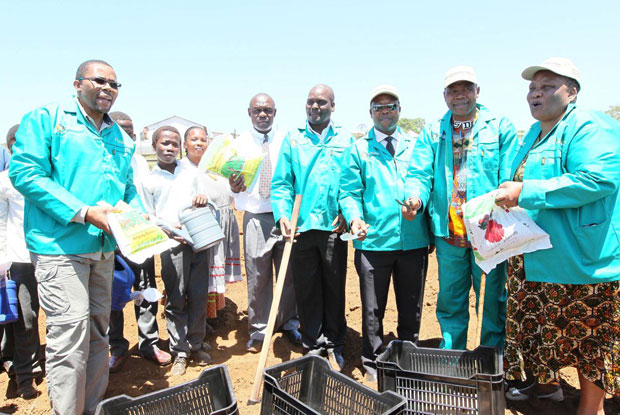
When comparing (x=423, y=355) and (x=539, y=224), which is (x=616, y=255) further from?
(x=423, y=355)

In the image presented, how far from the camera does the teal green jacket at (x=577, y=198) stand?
2268 mm

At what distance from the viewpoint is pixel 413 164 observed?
10.1ft

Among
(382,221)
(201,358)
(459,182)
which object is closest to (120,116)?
(201,358)

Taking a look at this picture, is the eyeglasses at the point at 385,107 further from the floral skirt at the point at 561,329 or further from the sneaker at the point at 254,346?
the sneaker at the point at 254,346

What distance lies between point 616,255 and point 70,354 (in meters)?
3.01

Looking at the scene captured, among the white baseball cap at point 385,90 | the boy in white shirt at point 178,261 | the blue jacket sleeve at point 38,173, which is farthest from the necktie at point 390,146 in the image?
the blue jacket sleeve at point 38,173

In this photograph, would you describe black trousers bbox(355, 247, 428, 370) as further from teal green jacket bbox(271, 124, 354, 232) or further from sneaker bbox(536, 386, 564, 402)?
sneaker bbox(536, 386, 564, 402)

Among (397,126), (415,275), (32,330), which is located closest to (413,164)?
(397,126)

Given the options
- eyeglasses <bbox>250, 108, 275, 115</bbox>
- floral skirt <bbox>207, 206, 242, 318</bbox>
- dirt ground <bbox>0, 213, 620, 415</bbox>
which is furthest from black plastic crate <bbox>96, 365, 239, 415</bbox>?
eyeglasses <bbox>250, 108, 275, 115</bbox>

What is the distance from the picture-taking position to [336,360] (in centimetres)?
350

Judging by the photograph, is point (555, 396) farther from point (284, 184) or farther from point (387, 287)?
point (284, 184)

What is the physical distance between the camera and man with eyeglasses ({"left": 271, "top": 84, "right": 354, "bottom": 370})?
3.38 meters

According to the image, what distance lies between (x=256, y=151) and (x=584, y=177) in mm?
2377

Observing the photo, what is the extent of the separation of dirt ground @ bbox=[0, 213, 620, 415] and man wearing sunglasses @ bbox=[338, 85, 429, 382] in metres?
0.53
